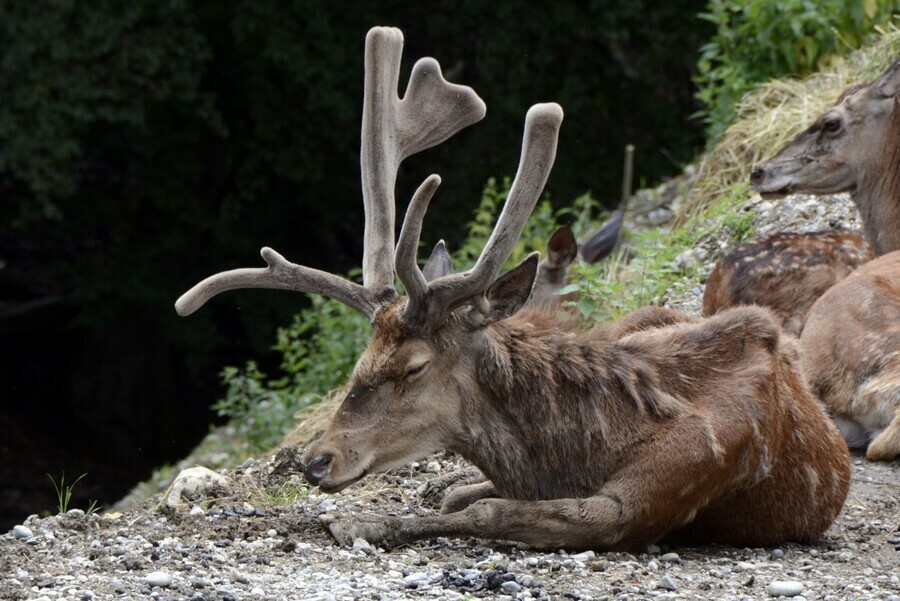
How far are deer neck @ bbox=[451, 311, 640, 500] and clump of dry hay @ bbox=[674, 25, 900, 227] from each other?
6.05 metres

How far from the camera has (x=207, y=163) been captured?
56.5ft

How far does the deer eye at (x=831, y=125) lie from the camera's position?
29.2 ft

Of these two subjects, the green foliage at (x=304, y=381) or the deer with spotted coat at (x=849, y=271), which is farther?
the green foliage at (x=304, y=381)

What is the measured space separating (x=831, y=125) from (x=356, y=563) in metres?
5.50

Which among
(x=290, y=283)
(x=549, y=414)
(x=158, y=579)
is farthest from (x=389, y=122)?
(x=158, y=579)

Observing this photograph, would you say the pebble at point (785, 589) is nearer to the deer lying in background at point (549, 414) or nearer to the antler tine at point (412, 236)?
the deer lying in background at point (549, 414)

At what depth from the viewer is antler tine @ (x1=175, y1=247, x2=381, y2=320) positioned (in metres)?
5.05

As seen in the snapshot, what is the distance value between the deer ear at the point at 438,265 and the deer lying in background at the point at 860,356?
202 centimetres

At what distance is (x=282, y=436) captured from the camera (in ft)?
33.5

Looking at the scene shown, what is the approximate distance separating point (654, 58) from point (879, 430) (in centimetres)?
991

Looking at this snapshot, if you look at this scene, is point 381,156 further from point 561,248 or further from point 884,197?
point 884,197

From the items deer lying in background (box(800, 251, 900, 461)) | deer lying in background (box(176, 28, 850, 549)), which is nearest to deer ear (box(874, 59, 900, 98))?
deer lying in background (box(800, 251, 900, 461))

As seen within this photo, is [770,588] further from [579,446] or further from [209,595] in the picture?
[209,595]

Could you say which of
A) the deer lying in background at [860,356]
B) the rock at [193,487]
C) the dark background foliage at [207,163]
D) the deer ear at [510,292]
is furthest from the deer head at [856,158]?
the dark background foliage at [207,163]
